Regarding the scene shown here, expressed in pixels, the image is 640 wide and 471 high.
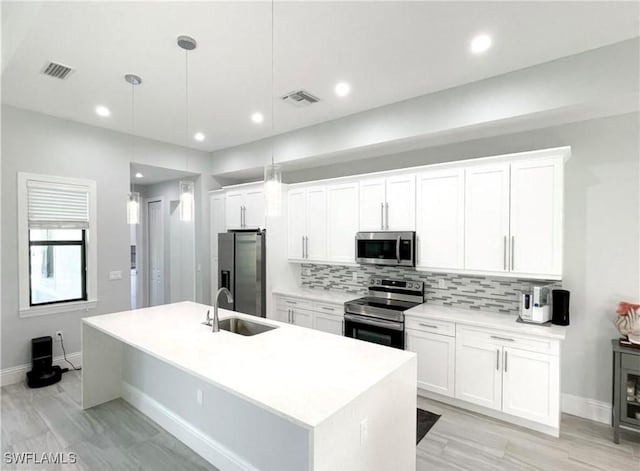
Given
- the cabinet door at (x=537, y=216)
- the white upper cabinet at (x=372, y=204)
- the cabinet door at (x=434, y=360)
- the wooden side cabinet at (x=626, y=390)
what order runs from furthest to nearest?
the white upper cabinet at (x=372, y=204) < the cabinet door at (x=434, y=360) < the cabinet door at (x=537, y=216) < the wooden side cabinet at (x=626, y=390)

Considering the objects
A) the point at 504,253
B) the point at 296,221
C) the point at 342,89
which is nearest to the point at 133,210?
the point at 296,221

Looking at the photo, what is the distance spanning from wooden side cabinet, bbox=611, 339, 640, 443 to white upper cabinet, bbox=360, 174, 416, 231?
2.01 m

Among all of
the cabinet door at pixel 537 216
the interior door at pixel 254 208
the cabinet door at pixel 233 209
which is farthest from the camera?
the cabinet door at pixel 233 209

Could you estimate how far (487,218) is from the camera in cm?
312

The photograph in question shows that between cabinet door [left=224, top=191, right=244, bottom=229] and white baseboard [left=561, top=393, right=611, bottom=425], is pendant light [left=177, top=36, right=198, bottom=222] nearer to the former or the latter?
cabinet door [left=224, top=191, right=244, bottom=229]

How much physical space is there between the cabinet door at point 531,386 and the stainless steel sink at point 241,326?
2.17 m

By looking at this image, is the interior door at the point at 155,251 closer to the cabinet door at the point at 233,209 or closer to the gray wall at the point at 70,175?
the gray wall at the point at 70,175

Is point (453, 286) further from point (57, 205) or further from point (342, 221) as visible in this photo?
point (57, 205)

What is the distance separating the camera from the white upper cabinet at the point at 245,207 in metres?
4.80

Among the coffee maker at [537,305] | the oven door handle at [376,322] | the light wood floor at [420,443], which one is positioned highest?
the coffee maker at [537,305]

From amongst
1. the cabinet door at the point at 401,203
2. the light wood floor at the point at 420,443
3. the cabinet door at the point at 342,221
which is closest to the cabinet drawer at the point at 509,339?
the light wood floor at the point at 420,443

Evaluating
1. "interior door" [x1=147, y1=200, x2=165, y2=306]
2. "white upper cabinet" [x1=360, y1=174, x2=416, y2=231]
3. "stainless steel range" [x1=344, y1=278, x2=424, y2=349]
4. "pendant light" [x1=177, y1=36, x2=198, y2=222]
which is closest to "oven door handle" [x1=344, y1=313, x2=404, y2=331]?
"stainless steel range" [x1=344, y1=278, x2=424, y2=349]

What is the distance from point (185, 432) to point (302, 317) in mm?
1990

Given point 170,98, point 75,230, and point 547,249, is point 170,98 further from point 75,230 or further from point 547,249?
point 547,249
